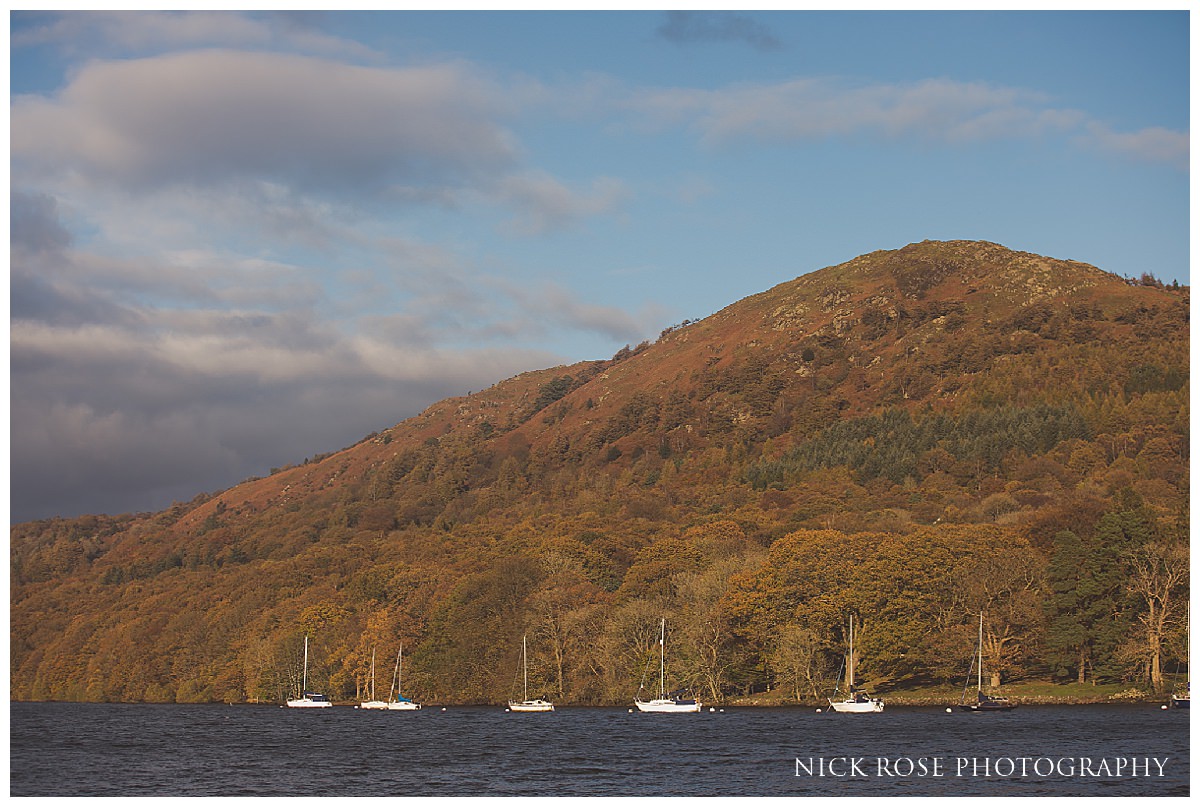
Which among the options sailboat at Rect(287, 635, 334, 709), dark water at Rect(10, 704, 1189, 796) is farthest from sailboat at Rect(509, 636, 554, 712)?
sailboat at Rect(287, 635, 334, 709)

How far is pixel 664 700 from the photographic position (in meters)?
120

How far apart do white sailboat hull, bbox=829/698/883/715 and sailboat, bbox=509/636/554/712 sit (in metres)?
29.4

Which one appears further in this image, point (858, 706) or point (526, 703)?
point (526, 703)

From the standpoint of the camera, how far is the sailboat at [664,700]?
117812 millimetres

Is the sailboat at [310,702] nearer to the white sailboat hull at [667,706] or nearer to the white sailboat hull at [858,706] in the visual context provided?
the white sailboat hull at [667,706]

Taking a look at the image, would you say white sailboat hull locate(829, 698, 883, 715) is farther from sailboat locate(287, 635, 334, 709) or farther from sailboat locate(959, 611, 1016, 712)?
sailboat locate(287, 635, 334, 709)

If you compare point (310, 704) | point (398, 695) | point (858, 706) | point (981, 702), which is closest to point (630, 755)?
point (858, 706)

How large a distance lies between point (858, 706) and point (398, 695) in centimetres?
5661

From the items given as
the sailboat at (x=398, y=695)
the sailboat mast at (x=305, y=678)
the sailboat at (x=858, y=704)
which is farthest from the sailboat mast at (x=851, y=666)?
the sailboat mast at (x=305, y=678)

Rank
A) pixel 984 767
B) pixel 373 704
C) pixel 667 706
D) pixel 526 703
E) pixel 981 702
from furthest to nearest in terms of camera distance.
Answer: pixel 373 704 < pixel 526 703 < pixel 667 706 < pixel 981 702 < pixel 984 767

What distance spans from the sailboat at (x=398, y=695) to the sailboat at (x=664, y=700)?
27.3m

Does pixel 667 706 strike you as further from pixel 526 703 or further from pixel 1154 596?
pixel 1154 596

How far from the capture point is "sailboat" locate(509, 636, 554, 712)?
4963 inches

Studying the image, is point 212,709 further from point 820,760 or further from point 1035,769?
point 1035,769
